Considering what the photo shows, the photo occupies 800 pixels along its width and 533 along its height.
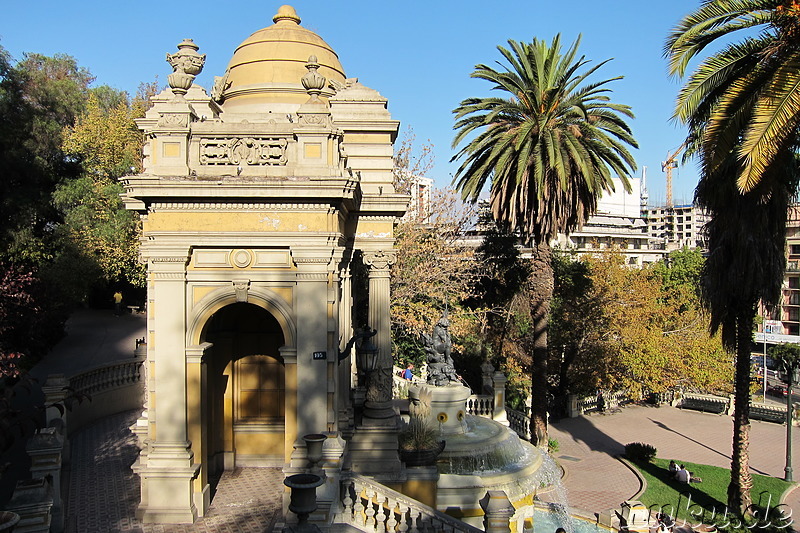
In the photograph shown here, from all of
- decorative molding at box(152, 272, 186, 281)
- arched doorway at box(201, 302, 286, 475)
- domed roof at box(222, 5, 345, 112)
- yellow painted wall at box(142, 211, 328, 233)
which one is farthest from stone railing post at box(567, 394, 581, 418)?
decorative molding at box(152, 272, 186, 281)

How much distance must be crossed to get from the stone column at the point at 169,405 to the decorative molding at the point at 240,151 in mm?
1829

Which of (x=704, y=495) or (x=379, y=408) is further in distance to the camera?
(x=704, y=495)

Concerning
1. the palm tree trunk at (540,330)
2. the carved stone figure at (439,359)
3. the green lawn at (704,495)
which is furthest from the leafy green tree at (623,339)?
the carved stone figure at (439,359)

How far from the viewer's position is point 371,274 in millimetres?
14992

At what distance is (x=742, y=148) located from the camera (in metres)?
11.9

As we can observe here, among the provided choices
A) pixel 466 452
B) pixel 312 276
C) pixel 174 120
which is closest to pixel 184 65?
pixel 174 120

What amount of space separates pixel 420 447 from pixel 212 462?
4478 millimetres

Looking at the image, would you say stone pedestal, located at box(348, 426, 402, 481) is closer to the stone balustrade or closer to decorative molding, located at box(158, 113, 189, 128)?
decorative molding, located at box(158, 113, 189, 128)

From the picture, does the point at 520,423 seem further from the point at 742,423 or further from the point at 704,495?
the point at 742,423

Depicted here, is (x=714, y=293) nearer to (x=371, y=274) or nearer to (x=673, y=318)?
(x=371, y=274)

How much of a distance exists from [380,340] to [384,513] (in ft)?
14.7

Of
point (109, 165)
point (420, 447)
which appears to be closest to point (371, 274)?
point (420, 447)

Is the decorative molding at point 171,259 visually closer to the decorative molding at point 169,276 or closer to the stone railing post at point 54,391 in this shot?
the decorative molding at point 169,276

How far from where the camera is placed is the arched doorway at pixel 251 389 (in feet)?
45.1
